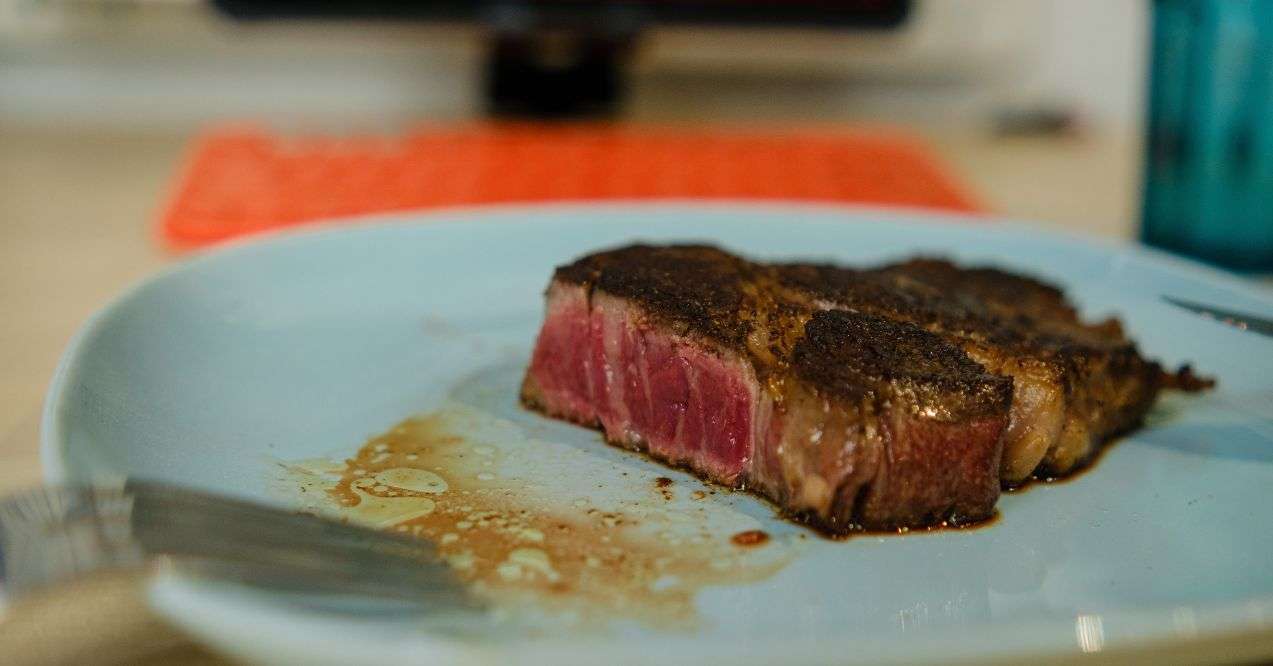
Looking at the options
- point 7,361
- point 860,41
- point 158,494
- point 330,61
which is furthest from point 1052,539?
point 330,61

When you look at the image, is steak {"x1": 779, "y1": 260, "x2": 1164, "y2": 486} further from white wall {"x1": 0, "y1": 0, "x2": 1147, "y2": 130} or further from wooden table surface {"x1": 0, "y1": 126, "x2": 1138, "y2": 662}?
white wall {"x1": 0, "y1": 0, "x2": 1147, "y2": 130}

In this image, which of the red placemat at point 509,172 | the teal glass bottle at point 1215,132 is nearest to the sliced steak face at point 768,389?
the red placemat at point 509,172

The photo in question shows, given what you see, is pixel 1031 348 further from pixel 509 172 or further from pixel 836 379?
pixel 509 172

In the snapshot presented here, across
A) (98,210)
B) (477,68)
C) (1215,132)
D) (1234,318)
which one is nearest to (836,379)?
(1234,318)

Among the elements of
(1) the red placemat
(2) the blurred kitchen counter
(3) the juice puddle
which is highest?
(1) the red placemat

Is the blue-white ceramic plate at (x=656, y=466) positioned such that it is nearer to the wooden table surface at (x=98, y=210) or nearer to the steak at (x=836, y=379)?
the steak at (x=836, y=379)

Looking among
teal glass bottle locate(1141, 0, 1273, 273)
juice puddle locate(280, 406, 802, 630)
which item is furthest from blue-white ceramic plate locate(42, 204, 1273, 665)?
teal glass bottle locate(1141, 0, 1273, 273)
